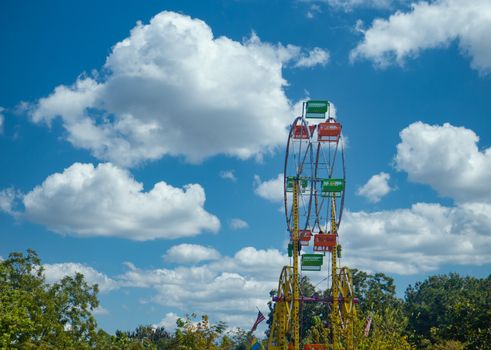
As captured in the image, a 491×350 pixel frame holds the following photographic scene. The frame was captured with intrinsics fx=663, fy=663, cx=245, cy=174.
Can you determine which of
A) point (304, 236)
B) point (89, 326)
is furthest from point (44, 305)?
A: point (304, 236)

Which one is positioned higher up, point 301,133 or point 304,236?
point 301,133

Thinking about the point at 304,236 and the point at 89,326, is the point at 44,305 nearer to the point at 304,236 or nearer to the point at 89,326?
the point at 89,326

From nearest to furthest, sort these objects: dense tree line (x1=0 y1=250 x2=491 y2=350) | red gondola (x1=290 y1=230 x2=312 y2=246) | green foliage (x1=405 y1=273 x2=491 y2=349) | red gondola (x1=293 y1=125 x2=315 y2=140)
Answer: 1. dense tree line (x1=0 y1=250 x2=491 y2=350)
2. green foliage (x1=405 y1=273 x2=491 y2=349)
3. red gondola (x1=293 y1=125 x2=315 y2=140)
4. red gondola (x1=290 y1=230 x2=312 y2=246)

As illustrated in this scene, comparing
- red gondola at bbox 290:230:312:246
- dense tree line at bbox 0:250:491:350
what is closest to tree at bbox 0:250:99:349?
dense tree line at bbox 0:250:491:350

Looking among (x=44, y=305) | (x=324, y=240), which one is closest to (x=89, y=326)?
(x=44, y=305)

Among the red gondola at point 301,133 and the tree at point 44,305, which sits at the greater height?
the red gondola at point 301,133

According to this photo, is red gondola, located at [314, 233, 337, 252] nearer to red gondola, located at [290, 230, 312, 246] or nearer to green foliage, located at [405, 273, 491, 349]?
red gondola, located at [290, 230, 312, 246]

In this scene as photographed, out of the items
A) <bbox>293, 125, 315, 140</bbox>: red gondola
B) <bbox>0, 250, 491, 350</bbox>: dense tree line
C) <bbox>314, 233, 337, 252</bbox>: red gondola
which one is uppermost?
<bbox>293, 125, 315, 140</bbox>: red gondola

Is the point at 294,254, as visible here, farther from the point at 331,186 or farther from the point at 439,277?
the point at 439,277

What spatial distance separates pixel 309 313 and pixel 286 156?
183 feet

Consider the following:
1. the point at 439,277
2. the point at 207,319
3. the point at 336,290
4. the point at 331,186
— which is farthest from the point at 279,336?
the point at 439,277

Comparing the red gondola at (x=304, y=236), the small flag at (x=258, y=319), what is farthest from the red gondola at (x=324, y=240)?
the small flag at (x=258, y=319)

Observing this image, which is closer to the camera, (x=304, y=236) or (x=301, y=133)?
(x=301, y=133)

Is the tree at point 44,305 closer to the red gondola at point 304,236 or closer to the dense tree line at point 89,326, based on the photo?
the dense tree line at point 89,326
